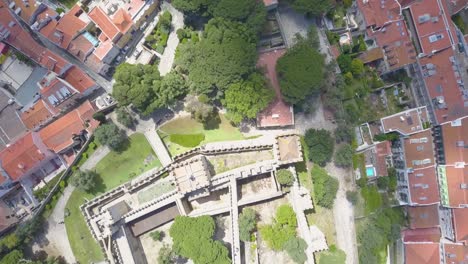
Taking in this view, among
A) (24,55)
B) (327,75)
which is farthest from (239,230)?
(24,55)

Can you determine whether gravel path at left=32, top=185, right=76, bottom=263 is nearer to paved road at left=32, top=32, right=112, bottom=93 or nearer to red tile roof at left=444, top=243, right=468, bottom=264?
paved road at left=32, top=32, right=112, bottom=93

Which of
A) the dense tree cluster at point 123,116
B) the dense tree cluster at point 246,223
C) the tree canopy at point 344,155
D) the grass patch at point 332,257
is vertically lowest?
the grass patch at point 332,257

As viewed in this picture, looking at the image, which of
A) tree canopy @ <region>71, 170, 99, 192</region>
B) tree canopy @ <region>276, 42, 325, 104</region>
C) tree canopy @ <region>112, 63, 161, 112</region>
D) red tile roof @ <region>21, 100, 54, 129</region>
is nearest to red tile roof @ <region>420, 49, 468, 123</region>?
tree canopy @ <region>276, 42, 325, 104</region>

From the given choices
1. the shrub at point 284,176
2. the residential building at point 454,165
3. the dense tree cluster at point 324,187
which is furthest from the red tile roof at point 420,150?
Result: the shrub at point 284,176

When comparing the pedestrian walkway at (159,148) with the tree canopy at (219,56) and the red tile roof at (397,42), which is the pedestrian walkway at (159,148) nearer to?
the tree canopy at (219,56)

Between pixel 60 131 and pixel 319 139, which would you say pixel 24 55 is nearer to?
pixel 60 131

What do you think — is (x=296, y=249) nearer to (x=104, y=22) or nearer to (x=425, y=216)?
(x=425, y=216)

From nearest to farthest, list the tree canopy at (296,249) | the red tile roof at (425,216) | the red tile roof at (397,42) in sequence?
the tree canopy at (296,249), the red tile roof at (397,42), the red tile roof at (425,216)

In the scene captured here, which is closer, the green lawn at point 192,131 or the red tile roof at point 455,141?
the green lawn at point 192,131
